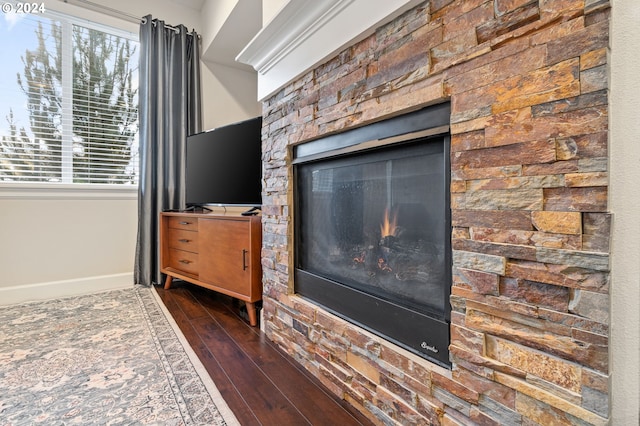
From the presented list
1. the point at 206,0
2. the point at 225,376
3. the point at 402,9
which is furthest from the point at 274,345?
the point at 206,0

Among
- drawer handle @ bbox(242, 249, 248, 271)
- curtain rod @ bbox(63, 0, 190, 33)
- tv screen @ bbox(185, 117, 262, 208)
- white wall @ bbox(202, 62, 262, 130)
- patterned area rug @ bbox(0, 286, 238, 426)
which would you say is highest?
curtain rod @ bbox(63, 0, 190, 33)

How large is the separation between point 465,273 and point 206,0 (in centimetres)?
333

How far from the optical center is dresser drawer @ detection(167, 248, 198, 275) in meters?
2.46

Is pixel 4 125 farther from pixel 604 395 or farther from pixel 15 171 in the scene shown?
pixel 604 395

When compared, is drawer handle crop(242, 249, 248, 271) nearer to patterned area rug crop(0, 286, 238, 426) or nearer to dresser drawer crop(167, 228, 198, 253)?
patterned area rug crop(0, 286, 238, 426)

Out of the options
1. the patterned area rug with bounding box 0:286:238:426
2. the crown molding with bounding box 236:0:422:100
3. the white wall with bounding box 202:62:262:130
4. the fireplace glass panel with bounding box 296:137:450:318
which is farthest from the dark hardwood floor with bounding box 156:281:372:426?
the white wall with bounding box 202:62:262:130

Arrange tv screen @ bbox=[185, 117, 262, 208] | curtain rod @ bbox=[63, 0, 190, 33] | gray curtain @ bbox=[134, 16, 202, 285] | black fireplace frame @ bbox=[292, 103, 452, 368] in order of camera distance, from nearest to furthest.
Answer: black fireplace frame @ bbox=[292, 103, 452, 368] → tv screen @ bbox=[185, 117, 262, 208] → curtain rod @ bbox=[63, 0, 190, 33] → gray curtain @ bbox=[134, 16, 202, 285]

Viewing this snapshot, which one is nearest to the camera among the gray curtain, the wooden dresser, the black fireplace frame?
the black fireplace frame

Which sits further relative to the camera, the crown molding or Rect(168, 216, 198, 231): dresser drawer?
Rect(168, 216, 198, 231): dresser drawer

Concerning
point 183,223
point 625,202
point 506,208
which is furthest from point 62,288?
point 625,202

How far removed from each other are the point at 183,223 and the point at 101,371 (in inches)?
51.5

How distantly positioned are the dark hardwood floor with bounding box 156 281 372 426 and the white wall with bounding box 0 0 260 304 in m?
1.09

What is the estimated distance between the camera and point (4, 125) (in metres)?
2.42

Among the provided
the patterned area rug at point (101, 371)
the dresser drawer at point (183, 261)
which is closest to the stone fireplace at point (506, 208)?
the patterned area rug at point (101, 371)
